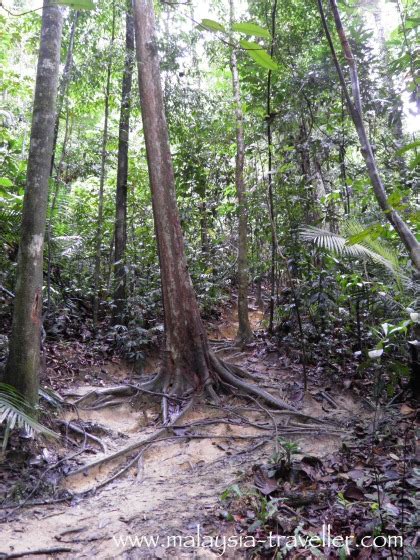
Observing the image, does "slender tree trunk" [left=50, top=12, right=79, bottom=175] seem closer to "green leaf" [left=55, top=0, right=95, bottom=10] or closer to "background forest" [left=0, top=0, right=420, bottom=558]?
"background forest" [left=0, top=0, right=420, bottom=558]

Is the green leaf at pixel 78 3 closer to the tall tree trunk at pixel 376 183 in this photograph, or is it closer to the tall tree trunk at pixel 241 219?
the tall tree trunk at pixel 376 183

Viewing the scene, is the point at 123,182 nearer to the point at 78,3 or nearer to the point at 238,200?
the point at 238,200

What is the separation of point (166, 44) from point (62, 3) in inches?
289

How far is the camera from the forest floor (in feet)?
9.07

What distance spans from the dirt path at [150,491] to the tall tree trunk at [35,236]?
1.00m

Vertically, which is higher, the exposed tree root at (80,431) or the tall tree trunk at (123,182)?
the tall tree trunk at (123,182)

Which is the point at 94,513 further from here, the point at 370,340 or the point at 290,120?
the point at 290,120

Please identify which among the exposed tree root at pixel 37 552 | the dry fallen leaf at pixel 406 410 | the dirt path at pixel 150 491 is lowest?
the exposed tree root at pixel 37 552

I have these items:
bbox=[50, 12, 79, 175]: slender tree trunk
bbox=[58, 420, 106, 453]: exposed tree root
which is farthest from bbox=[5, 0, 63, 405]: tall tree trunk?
bbox=[50, 12, 79, 175]: slender tree trunk

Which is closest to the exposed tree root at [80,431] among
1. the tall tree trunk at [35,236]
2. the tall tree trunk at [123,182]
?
the tall tree trunk at [35,236]

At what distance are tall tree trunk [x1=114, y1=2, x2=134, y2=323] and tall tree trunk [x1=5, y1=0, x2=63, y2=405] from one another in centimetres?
352

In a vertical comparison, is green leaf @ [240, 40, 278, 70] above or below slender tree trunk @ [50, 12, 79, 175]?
below

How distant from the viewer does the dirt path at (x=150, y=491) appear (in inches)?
112

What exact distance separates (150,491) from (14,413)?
4.29ft
